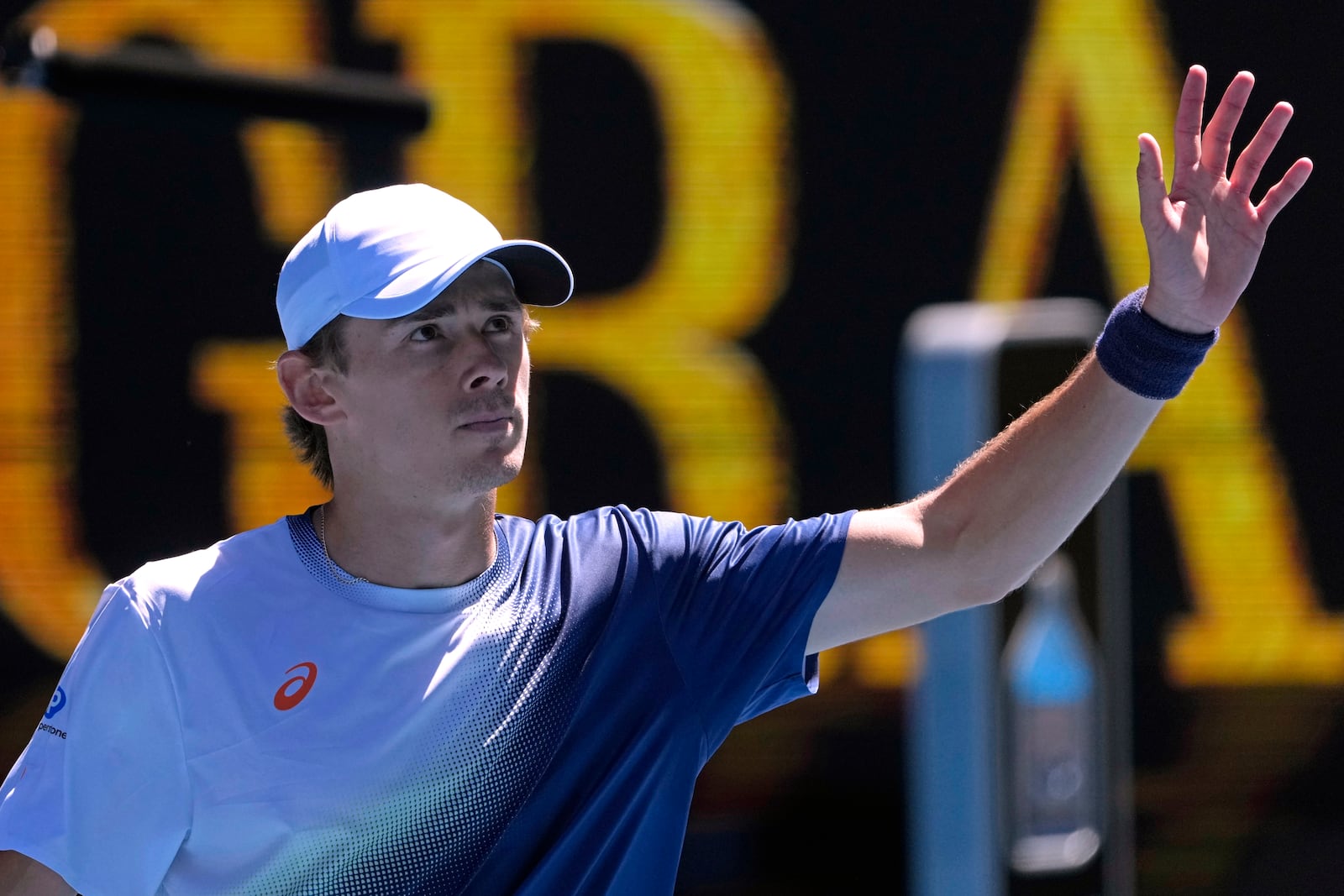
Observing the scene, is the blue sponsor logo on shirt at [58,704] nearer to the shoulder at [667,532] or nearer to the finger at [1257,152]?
the shoulder at [667,532]

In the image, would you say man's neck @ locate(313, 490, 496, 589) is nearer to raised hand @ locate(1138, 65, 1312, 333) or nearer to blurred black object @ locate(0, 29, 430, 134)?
raised hand @ locate(1138, 65, 1312, 333)

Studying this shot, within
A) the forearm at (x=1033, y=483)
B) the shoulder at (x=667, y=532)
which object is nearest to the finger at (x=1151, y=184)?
the forearm at (x=1033, y=483)

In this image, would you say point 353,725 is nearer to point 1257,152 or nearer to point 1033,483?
point 1033,483

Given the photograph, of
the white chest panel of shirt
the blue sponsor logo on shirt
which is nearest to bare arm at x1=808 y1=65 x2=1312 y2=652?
the white chest panel of shirt

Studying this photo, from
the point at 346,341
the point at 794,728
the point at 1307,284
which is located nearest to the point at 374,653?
the point at 346,341

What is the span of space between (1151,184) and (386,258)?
1.10 meters

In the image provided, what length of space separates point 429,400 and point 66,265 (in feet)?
11.2

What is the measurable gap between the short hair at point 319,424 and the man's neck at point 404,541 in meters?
0.14

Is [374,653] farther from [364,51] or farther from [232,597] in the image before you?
[364,51]

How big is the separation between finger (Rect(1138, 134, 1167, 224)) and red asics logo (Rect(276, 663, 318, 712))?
1.33 metres

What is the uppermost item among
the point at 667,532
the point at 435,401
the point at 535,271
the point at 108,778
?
the point at 535,271

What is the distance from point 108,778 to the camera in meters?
2.04

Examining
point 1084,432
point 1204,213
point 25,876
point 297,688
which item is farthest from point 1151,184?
point 25,876

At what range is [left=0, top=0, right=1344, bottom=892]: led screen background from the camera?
204 inches
